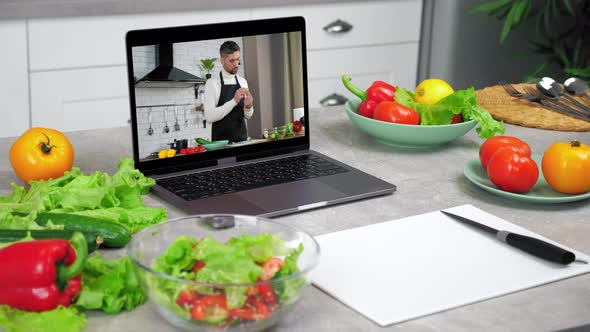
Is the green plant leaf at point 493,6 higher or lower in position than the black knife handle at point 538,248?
higher

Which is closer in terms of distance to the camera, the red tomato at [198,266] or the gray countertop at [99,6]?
the red tomato at [198,266]

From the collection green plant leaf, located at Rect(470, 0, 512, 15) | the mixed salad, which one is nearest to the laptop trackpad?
the mixed salad

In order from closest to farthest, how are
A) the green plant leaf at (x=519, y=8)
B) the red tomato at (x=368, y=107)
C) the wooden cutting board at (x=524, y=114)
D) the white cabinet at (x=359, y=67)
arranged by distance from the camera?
the red tomato at (x=368, y=107)
the wooden cutting board at (x=524, y=114)
the green plant leaf at (x=519, y=8)
the white cabinet at (x=359, y=67)

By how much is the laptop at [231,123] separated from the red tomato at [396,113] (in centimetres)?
18

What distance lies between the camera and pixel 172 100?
1390mm

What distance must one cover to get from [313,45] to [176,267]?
7.64 feet

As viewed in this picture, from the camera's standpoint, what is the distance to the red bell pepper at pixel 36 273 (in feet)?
2.88

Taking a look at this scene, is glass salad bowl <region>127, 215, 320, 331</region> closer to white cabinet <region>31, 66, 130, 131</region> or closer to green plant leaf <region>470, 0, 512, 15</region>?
white cabinet <region>31, 66, 130, 131</region>

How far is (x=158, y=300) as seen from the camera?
2.93 feet

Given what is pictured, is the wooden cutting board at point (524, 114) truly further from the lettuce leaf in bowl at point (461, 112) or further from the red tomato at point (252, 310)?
the red tomato at point (252, 310)

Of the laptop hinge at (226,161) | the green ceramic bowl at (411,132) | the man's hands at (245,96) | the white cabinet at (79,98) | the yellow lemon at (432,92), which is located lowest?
the white cabinet at (79,98)

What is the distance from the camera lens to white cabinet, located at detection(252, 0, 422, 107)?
314 cm

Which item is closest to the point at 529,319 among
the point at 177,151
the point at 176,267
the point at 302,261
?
the point at 302,261

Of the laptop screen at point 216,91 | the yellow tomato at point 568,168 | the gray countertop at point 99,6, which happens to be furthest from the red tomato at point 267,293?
the gray countertop at point 99,6
